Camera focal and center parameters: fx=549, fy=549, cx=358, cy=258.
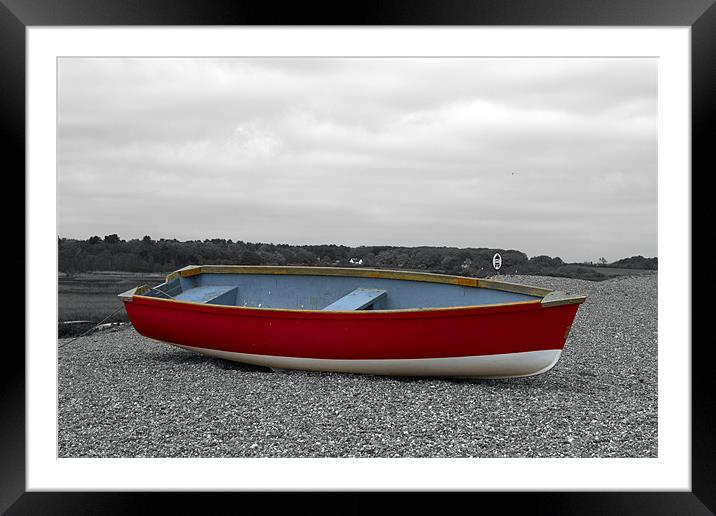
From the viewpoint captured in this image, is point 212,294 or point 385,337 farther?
point 212,294

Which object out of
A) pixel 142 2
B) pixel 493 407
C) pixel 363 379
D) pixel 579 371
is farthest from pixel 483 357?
pixel 142 2

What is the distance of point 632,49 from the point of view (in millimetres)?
3949

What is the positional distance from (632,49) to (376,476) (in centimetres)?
350

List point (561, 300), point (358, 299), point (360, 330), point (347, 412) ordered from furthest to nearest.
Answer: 1. point (358, 299)
2. point (360, 330)
3. point (561, 300)
4. point (347, 412)

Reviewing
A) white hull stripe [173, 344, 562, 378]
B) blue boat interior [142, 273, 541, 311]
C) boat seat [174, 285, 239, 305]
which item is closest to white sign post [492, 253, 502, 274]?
blue boat interior [142, 273, 541, 311]

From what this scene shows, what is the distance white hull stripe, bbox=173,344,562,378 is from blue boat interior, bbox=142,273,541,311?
850 mm

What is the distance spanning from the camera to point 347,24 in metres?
3.34

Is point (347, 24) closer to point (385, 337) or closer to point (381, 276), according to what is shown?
point (385, 337)

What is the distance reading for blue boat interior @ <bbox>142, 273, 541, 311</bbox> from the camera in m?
7.68

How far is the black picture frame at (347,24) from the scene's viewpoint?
3.32m

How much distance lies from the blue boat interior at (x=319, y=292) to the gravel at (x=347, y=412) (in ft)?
3.65

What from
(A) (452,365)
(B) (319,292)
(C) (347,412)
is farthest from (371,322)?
(B) (319,292)

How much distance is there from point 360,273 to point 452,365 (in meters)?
2.60

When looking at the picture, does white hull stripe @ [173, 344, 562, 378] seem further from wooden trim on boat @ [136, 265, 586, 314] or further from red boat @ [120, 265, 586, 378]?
wooden trim on boat @ [136, 265, 586, 314]
